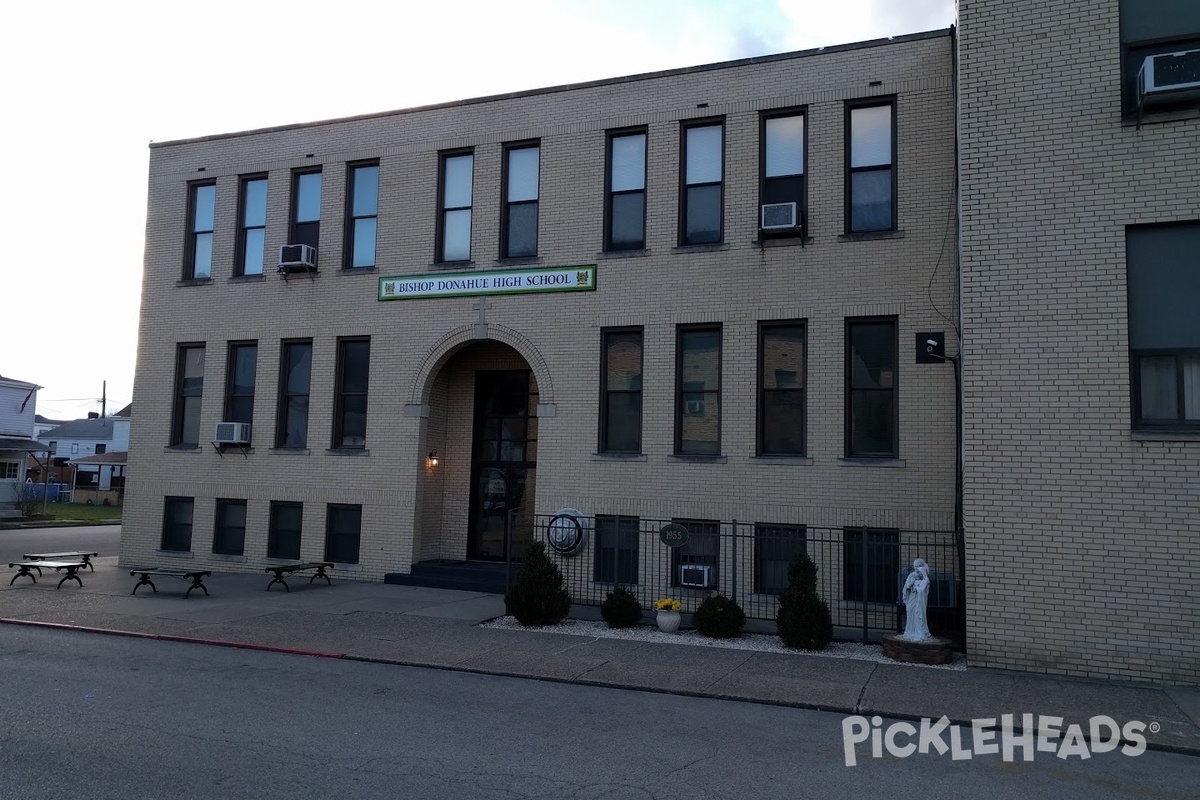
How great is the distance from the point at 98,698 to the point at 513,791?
4.81 metres

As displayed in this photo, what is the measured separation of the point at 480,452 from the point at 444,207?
499cm

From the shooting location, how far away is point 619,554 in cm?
1528

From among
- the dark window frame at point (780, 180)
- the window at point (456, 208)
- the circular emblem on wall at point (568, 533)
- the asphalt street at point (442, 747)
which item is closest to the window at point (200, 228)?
the window at point (456, 208)

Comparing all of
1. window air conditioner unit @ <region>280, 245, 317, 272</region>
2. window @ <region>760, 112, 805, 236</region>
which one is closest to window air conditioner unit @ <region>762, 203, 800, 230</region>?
window @ <region>760, 112, 805, 236</region>

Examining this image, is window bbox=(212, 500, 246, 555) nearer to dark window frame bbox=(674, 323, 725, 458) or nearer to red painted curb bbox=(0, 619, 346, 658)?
red painted curb bbox=(0, 619, 346, 658)

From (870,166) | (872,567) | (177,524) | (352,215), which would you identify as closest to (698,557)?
(872,567)

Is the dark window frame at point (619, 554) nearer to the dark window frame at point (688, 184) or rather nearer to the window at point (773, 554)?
the window at point (773, 554)

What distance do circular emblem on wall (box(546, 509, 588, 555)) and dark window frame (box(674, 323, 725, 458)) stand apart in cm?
210

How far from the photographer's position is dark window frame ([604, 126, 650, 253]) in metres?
16.0

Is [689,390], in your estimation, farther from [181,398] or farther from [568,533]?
[181,398]

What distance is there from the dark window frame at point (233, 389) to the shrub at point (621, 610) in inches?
395

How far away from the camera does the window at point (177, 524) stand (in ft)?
63.6

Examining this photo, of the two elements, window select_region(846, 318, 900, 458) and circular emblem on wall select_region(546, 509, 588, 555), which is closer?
window select_region(846, 318, 900, 458)

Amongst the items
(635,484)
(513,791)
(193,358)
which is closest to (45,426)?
(193,358)
